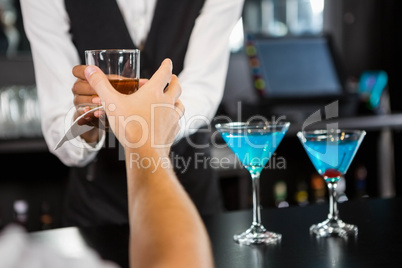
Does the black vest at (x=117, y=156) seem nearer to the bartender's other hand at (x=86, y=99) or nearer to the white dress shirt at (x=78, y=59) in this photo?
the white dress shirt at (x=78, y=59)

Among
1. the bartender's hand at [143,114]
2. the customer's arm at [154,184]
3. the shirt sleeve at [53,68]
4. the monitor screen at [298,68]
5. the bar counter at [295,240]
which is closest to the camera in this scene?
the customer's arm at [154,184]

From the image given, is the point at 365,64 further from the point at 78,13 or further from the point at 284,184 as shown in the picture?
the point at 78,13

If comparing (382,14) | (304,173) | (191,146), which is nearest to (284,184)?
(304,173)

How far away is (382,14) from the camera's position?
12.4 feet

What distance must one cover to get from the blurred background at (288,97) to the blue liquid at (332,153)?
4.88ft

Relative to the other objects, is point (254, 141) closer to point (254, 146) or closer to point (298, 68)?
point (254, 146)

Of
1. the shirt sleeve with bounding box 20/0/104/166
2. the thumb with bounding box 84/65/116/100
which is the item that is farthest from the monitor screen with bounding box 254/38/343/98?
the thumb with bounding box 84/65/116/100

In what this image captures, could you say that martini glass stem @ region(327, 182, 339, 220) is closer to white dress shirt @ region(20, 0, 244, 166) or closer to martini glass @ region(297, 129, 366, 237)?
martini glass @ region(297, 129, 366, 237)

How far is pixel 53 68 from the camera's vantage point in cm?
162

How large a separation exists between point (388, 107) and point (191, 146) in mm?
1901

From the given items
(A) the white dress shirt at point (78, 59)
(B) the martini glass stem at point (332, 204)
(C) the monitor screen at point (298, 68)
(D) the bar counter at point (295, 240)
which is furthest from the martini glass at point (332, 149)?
(C) the monitor screen at point (298, 68)

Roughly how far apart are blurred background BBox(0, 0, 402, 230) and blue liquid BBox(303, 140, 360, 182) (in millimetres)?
1487

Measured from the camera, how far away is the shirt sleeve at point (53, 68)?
159 cm

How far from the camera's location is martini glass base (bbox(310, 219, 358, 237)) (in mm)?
1259
